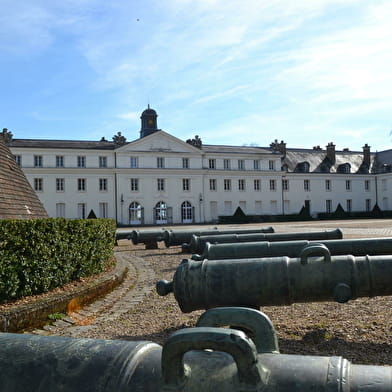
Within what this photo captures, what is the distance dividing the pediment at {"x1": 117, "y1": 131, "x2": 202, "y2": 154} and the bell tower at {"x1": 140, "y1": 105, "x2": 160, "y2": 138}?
515 cm

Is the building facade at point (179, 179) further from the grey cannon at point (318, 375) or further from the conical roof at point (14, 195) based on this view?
the grey cannon at point (318, 375)

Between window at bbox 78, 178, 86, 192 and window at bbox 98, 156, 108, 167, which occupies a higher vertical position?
window at bbox 98, 156, 108, 167

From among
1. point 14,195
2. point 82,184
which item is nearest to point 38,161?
point 82,184

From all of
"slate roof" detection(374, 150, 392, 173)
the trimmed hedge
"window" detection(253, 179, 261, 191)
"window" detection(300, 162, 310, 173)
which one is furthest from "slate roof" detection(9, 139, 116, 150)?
the trimmed hedge

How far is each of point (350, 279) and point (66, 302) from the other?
147 inches

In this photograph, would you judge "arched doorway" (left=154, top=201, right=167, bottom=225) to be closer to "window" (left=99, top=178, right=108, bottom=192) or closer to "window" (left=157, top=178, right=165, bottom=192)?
"window" (left=157, top=178, right=165, bottom=192)

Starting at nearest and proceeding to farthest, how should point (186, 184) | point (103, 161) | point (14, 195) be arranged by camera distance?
1. point (14, 195)
2. point (103, 161)
3. point (186, 184)

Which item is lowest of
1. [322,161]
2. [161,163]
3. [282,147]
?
[161,163]

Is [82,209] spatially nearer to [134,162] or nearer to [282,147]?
[134,162]

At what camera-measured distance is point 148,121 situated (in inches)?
1919

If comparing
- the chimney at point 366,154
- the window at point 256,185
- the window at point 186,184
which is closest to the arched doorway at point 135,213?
the window at point 186,184

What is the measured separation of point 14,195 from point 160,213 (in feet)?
114

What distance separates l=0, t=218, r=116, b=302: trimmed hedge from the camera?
5.21 m

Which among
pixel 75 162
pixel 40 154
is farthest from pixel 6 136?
pixel 75 162
